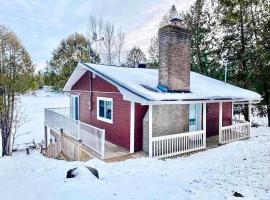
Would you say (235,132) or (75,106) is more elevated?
(75,106)

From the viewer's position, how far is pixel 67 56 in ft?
114

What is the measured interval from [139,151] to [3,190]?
593cm

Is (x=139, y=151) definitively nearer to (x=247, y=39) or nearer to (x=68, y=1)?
(x=68, y=1)

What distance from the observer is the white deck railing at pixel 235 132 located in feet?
42.8

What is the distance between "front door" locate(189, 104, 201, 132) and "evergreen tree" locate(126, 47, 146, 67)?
28.4 metres

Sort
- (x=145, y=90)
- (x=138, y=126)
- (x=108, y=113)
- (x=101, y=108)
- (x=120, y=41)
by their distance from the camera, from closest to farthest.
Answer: (x=145, y=90) → (x=138, y=126) → (x=108, y=113) → (x=101, y=108) → (x=120, y=41)

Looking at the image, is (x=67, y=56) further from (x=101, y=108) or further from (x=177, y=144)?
(x=177, y=144)

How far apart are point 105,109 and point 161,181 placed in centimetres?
727

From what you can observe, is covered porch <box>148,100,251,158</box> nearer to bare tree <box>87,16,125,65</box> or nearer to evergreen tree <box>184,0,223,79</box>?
evergreen tree <box>184,0,223,79</box>

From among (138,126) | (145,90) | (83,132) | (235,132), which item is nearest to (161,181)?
(138,126)

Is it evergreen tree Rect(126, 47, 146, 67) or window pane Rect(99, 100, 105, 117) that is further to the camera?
evergreen tree Rect(126, 47, 146, 67)

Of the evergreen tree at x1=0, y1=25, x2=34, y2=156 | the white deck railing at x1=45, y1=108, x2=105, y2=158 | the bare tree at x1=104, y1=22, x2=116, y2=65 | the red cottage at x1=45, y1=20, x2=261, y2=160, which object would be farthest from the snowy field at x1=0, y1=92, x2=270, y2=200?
A: the bare tree at x1=104, y1=22, x2=116, y2=65

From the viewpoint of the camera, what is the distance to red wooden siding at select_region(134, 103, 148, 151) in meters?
10.9

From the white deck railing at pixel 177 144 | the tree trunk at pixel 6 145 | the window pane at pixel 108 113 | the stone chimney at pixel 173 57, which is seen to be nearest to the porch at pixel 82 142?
the window pane at pixel 108 113
